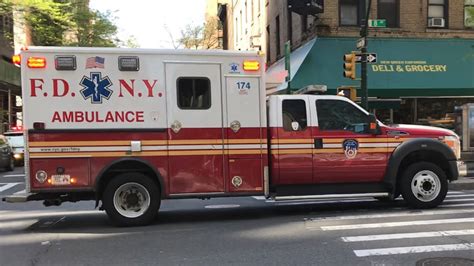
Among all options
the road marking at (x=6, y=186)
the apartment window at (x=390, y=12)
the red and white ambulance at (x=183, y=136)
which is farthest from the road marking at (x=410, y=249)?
the apartment window at (x=390, y=12)

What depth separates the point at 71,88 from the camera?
26.7 ft

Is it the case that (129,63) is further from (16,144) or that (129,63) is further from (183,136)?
(16,144)

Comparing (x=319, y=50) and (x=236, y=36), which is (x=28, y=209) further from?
(x=236, y=36)

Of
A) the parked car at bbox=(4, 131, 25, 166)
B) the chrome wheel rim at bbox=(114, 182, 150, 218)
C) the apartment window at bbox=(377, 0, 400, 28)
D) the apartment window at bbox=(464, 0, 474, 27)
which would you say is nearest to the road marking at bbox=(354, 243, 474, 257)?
the chrome wheel rim at bbox=(114, 182, 150, 218)

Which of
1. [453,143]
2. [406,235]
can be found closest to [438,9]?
[453,143]

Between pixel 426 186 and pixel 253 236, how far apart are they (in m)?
3.68

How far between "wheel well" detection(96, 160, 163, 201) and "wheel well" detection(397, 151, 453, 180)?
424 centimetres

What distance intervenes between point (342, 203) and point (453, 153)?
2329mm

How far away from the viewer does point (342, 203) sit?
1050cm

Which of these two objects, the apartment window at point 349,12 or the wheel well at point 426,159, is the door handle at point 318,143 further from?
the apartment window at point 349,12

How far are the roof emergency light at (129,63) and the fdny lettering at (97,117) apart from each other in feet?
2.24

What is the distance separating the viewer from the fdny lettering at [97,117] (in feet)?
26.5

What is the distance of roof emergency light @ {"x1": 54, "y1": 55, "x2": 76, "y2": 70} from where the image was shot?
26.5 feet

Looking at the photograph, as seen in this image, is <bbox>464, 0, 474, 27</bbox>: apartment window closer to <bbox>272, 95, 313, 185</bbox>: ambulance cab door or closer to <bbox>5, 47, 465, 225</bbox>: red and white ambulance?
<bbox>5, 47, 465, 225</bbox>: red and white ambulance
